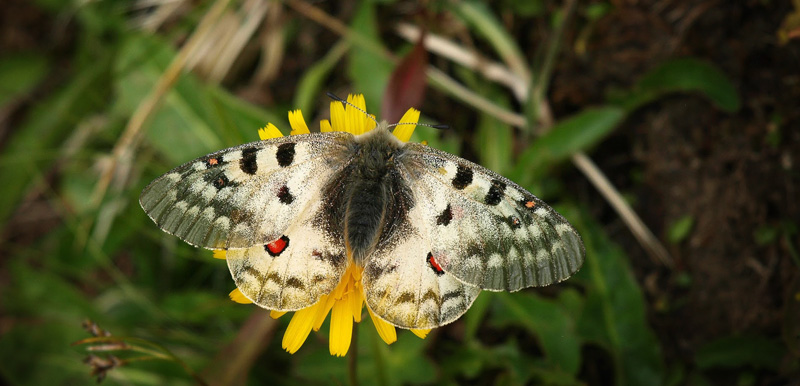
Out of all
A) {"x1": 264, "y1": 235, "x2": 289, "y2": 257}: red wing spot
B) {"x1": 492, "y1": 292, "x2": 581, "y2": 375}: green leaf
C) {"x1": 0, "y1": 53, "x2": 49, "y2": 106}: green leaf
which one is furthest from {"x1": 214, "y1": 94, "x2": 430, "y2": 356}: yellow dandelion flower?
{"x1": 0, "y1": 53, "x2": 49, "y2": 106}: green leaf

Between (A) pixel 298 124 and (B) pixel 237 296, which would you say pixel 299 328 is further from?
(A) pixel 298 124

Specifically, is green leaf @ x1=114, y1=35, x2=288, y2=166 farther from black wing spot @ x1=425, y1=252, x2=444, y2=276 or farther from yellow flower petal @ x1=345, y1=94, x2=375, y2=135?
black wing spot @ x1=425, y1=252, x2=444, y2=276

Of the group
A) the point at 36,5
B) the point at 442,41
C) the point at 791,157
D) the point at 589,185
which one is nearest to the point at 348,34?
the point at 442,41

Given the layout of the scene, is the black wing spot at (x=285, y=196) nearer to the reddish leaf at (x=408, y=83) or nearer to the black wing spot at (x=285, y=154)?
the black wing spot at (x=285, y=154)

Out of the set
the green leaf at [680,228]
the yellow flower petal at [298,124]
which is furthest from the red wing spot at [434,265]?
the green leaf at [680,228]

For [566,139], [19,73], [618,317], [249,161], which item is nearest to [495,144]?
[566,139]

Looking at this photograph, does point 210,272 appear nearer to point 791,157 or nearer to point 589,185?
point 589,185
